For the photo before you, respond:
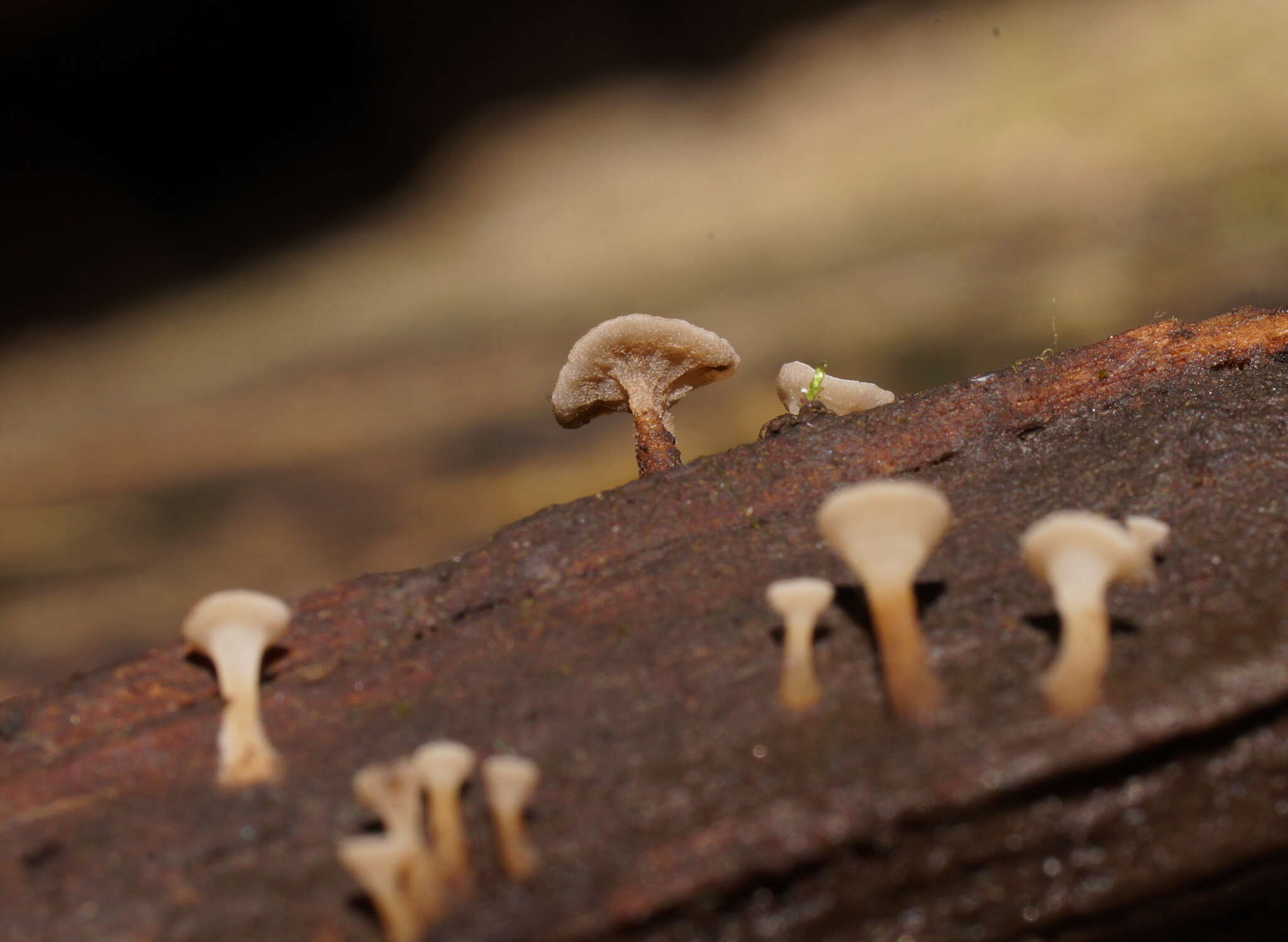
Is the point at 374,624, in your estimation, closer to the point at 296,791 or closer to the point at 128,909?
the point at 296,791

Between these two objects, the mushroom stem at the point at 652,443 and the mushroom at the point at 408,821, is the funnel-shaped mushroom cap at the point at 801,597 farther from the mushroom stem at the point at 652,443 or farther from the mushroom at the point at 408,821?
the mushroom stem at the point at 652,443

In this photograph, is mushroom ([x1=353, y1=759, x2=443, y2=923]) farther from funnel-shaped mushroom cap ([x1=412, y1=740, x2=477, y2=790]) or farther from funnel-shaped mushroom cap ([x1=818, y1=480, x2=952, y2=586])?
funnel-shaped mushroom cap ([x1=818, y1=480, x2=952, y2=586])

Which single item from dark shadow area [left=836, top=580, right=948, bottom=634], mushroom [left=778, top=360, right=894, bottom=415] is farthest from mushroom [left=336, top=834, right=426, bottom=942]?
mushroom [left=778, top=360, right=894, bottom=415]

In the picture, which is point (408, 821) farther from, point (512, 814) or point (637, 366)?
point (637, 366)

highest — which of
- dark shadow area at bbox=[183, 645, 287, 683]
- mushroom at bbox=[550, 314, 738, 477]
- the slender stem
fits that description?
mushroom at bbox=[550, 314, 738, 477]

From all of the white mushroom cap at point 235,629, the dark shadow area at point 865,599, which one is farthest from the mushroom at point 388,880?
the dark shadow area at point 865,599

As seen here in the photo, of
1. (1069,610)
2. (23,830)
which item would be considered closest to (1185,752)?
(1069,610)

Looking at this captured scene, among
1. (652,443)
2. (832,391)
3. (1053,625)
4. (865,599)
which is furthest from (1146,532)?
(652,443)
